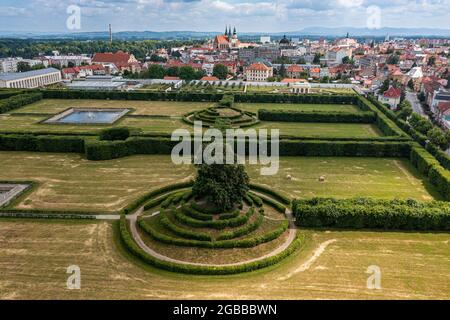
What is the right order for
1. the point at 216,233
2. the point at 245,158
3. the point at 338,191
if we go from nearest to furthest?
the point at 216,233, the point at 338,191, the point at 245,158

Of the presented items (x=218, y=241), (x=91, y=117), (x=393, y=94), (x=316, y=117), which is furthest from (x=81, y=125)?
(x=393, y=94)

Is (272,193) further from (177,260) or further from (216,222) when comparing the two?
(177,260)

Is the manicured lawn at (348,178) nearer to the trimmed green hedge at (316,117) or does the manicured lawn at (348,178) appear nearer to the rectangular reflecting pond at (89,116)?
the trimmed green hedge at (316,117)

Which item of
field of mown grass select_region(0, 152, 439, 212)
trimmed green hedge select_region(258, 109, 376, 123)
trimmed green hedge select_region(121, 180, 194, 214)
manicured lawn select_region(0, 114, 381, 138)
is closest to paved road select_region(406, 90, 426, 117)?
trimmed green hedge select_region(258, 109, 376, 123)

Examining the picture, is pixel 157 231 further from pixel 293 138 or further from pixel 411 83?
pixel 411 83

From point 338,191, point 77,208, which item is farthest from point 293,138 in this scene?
point 77,208

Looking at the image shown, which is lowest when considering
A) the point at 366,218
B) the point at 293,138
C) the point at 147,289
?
the point at 147,289

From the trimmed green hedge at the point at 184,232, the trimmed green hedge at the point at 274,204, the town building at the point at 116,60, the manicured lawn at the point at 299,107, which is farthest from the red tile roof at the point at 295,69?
the trimmed green hedge at the point at 184,232
